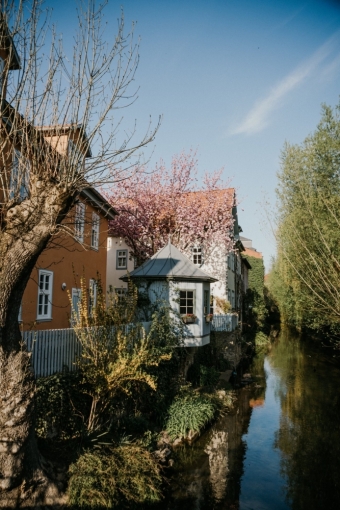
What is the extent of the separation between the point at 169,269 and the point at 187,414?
576cm

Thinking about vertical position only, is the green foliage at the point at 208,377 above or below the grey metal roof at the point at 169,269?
below

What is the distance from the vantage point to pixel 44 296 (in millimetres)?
13422

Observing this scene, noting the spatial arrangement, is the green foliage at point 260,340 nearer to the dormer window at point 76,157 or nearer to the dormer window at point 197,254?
the dormer window at point 197,254

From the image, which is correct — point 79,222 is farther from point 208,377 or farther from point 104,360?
point 208,377

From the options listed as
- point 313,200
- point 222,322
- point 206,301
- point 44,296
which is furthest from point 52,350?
point 222,322

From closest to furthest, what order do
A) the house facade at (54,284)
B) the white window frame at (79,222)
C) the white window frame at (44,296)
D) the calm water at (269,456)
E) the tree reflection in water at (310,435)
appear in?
the white window frame at (79,222)
the calm water at (269,456)
the tree reflection in water at (310,435)
the house facade at (54,284)
the white window frame at (44,296)

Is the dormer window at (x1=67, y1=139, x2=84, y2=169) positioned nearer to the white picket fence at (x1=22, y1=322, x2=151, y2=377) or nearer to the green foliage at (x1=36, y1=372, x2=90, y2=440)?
the white picket fence at (x1=22, y1=322, x2=151, y2=377)

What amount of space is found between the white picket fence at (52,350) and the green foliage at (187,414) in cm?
376

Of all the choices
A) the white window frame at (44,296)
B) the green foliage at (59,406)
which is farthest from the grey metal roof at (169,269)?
the green foliage at (59,406)

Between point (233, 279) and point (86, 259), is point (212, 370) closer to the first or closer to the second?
point (86, 259)

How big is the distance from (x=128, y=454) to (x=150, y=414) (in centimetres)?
350

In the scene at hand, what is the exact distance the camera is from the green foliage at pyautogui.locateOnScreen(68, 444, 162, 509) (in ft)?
20.7

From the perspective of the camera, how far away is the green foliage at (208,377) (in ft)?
51.5

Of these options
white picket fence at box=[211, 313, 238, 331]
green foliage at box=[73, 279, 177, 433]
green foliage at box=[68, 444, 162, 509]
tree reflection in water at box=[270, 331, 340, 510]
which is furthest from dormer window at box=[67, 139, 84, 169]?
white picket fence at box=[211, 313, 238, 331]
